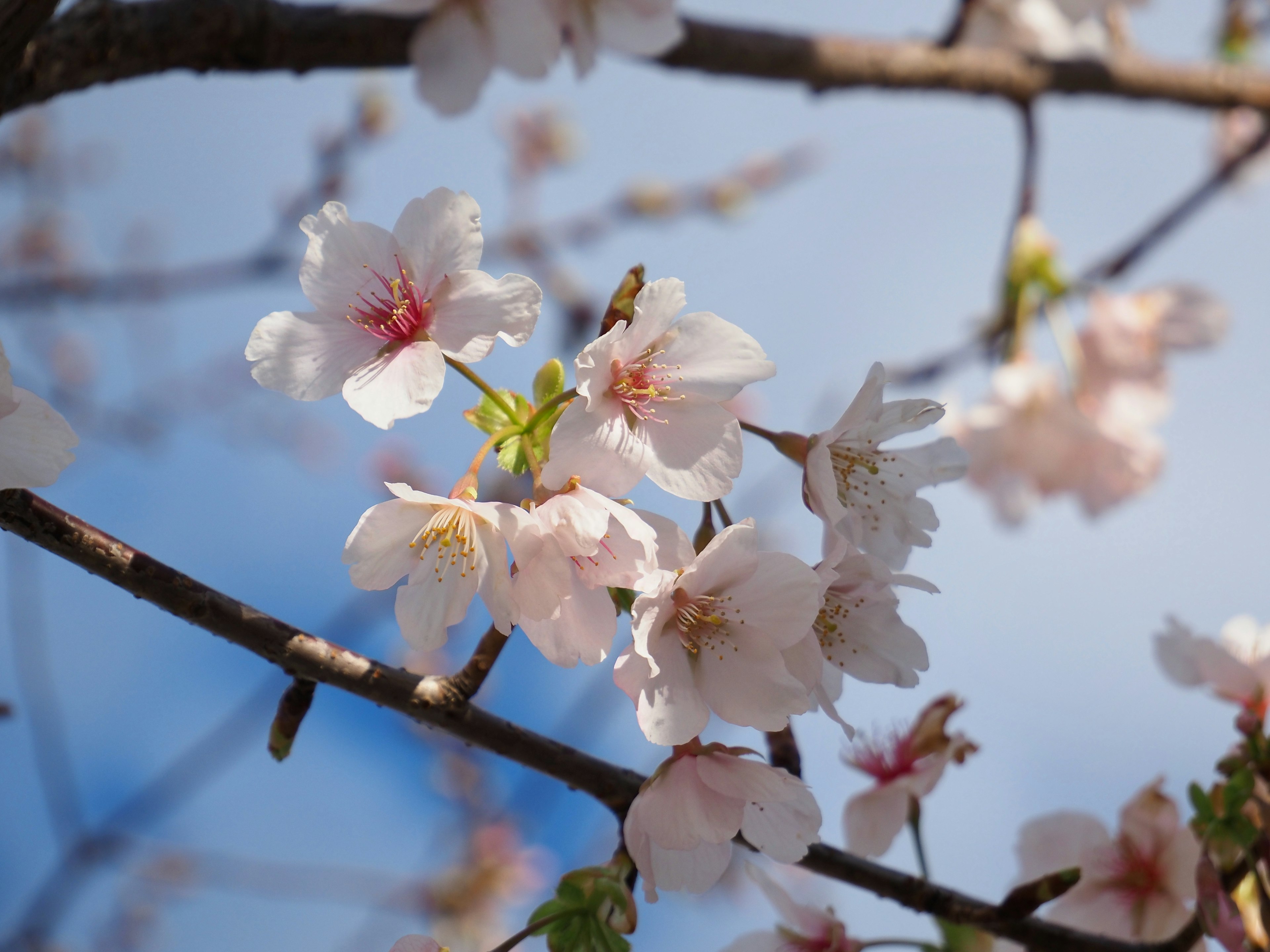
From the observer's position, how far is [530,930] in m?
0.69

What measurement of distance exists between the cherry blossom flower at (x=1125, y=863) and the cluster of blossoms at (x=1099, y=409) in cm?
100

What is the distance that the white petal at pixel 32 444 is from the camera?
1.98 feet

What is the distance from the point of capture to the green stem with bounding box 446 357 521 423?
2.39 feet

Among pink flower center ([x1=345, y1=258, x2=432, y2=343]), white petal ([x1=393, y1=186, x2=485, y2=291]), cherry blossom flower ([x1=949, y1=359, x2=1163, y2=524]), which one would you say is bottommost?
cherry blossom flower ([x1=949, y1=359, x2=1163, y2=524])

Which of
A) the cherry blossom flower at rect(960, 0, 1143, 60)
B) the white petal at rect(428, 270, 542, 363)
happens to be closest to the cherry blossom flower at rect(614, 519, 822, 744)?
the white petal at rect(428, 270, 542, 363)

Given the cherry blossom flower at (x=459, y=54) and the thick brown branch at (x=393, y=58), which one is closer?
the thick brown branch at (x=393, y=58)

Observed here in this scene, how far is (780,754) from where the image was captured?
85cm

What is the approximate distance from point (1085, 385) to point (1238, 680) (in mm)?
1117

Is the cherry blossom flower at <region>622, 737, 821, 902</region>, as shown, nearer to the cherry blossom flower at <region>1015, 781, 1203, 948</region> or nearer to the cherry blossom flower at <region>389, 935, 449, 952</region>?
the cherry blossom flower at <region>389, 935, 449, 952</region>

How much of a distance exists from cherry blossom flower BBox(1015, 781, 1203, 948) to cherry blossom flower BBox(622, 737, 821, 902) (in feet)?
1.79

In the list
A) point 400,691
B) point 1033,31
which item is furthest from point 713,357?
point 1033,31

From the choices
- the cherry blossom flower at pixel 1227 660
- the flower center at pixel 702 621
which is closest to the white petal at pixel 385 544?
the flower center at pixel 702 621

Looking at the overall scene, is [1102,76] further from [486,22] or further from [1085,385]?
[486,22]

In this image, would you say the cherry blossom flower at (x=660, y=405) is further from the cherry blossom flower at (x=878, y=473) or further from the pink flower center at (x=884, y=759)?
the pink flower center at (x=884, y=759)
